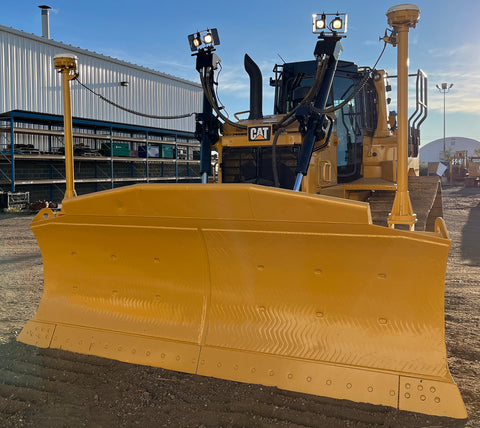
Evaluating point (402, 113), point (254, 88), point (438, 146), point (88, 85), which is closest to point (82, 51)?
point (88, 85)

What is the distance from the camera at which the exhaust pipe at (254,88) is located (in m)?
5.98

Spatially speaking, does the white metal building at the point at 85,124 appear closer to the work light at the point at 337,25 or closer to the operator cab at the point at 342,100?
the operator cab at the point at 342,100

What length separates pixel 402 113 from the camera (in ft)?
11.0

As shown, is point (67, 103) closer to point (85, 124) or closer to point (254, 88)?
point (254, 88)

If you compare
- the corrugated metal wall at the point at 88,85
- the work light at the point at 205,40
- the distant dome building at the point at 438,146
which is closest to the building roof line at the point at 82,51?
the corrugated metal wall at the point at 88,85

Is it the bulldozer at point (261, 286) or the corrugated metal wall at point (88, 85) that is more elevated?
the corrugated metal wall at point (88, 85)

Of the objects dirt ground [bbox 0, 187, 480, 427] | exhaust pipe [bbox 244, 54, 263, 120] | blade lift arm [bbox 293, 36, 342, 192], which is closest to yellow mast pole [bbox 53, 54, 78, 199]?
dirt ground [bbox 0, 187, 480, 427]

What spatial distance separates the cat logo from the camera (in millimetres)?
5214

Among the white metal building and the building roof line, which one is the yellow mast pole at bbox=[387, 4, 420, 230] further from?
the building roof line

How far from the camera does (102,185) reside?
78.1 ft

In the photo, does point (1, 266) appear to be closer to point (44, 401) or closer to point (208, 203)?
point (44, 401)

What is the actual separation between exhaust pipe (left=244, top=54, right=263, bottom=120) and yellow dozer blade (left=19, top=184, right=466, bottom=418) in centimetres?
314

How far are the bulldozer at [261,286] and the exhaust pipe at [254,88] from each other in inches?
85.2

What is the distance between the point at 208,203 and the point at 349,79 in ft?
12.6
